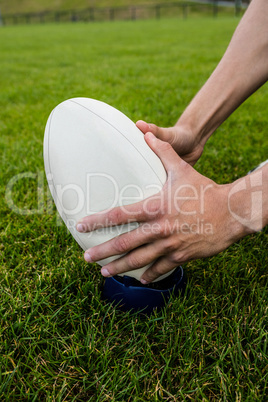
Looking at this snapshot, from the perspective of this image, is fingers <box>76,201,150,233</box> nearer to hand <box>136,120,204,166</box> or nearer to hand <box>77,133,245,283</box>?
hand <box>77,133,245,283</box>

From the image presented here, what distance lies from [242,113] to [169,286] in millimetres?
2870

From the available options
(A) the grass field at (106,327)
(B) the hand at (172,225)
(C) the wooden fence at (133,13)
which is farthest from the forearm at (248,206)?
(C) the wooden fence at (133,13)

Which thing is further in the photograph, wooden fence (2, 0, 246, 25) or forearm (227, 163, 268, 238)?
wooden fence (2, 0, 246, 25)

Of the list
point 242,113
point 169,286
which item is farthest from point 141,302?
point 242,113

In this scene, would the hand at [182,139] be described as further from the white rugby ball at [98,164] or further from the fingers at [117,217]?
the fingers at [117,217]

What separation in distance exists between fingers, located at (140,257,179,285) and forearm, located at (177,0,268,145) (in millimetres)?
815

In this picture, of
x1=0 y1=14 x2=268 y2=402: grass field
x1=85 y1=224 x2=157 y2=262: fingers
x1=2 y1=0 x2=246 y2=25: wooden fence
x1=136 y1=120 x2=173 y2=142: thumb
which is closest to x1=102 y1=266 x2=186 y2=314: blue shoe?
x1=0 y1=14 x2=268 y2=402: grass field

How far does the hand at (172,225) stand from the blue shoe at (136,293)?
106 millimetres

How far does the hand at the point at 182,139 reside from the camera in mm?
1607

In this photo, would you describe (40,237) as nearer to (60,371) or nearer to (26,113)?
(60,371)

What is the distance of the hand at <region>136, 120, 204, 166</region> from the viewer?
1607 millimetres

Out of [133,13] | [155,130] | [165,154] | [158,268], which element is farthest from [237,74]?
[133,13]

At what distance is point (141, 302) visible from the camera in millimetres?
1345

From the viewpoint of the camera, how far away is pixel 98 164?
3.97 ft
